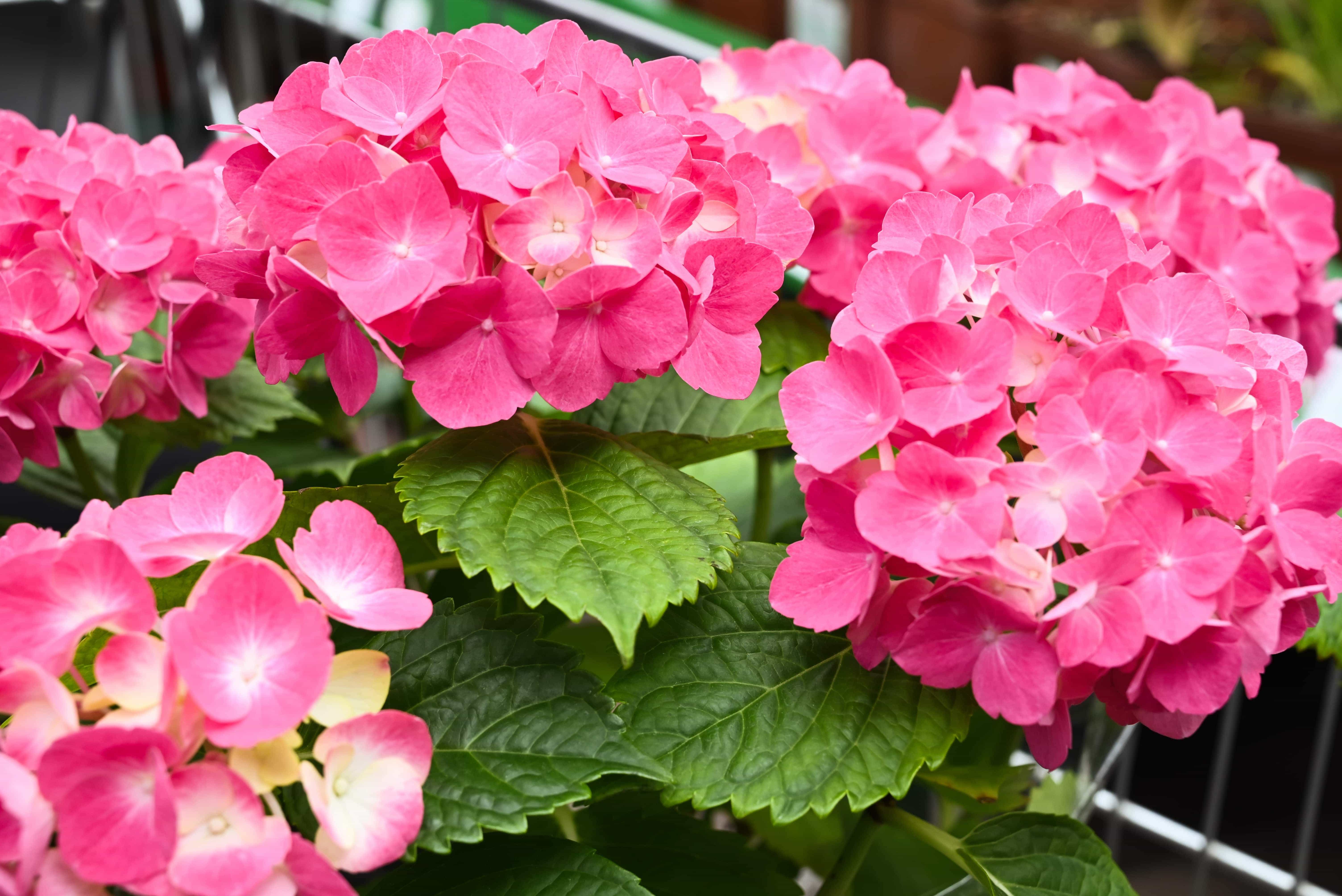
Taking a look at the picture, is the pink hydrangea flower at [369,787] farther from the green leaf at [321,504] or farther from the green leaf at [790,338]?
the green leaf at [790,338]

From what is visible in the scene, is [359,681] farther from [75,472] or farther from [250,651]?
[75,472]

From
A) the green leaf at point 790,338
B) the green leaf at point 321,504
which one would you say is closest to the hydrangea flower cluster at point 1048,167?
the green leaf at point 790,338

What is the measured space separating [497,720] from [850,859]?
214mm

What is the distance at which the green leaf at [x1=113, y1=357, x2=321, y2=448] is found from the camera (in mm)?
702

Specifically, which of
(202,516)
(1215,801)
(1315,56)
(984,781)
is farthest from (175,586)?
(1315,56)

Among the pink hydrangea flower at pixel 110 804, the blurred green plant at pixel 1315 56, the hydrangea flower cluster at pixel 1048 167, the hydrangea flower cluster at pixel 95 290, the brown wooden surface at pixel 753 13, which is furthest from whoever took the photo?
the brown wooden surface at pixel 753 13

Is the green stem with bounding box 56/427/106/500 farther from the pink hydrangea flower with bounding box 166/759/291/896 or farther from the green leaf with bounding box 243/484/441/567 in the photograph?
the pink hydrangea flower with bounding box 166/759/291/896

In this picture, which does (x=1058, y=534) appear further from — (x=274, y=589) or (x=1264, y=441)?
(x=274, y=589)

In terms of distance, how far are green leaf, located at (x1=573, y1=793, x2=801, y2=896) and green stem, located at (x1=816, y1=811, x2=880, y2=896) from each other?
33 millimetres

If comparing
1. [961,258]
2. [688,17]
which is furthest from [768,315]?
[688,17]

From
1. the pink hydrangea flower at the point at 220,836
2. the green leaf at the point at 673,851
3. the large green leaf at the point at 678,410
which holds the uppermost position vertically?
the pink hydrangea flower at the point at 220,836

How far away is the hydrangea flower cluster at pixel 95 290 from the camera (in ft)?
1.87

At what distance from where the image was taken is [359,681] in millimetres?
422

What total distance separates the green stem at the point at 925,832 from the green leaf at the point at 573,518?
0.15 meters
